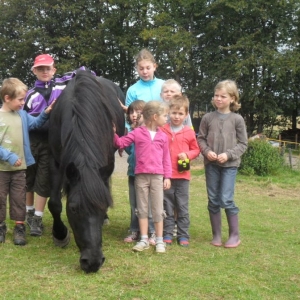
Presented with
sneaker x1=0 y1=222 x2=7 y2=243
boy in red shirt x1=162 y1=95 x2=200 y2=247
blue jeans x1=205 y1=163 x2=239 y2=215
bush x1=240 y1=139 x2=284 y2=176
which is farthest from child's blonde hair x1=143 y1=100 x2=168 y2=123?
bush x1=240 y1=139 x2=284 y2=176

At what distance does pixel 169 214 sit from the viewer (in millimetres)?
4941

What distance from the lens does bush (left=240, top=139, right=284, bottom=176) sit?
13.6 metres

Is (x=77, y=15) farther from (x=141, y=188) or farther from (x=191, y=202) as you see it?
(x=141, y=188)

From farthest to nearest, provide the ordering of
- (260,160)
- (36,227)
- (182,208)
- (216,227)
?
1. (260,160)
2. (36,227)
3. (216,227)
4. (182,208)

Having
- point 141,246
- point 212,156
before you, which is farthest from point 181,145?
point 141,246

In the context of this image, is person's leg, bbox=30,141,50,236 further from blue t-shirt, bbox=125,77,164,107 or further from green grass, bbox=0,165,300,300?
blue t-shirt, bbox=125,77,164,107

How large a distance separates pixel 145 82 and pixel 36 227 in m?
2.25

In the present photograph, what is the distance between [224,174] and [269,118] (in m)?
25.5

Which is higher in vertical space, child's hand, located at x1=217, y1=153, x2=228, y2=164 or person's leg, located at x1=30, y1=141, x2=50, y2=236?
child's hand, located at x1=217, y1=153, x2=228, y2=164

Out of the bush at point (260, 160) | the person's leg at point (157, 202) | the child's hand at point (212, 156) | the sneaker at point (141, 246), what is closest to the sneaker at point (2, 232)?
the sneaker at point (141, 246)

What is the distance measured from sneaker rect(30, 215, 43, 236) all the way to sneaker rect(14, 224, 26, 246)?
0.33 m

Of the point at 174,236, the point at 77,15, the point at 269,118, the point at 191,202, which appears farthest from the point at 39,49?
the point at 174,236

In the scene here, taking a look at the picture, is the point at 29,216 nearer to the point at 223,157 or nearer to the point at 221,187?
the point at 221,187

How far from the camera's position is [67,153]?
3762 mm
